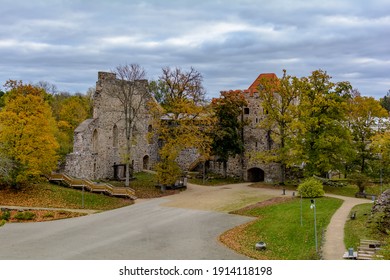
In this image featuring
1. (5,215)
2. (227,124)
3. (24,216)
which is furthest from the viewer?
(227,124)

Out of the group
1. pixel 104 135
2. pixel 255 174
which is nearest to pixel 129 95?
pixel 104 135

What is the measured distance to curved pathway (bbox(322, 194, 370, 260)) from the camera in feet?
56.0

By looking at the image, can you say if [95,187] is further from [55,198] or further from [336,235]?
[336,235]

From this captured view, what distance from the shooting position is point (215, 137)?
4400 centimetres

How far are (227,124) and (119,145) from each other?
11.8 metres

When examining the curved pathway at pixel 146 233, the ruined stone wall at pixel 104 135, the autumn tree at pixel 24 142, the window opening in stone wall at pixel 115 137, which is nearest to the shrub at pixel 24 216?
the curved pathway at pixel 146 233

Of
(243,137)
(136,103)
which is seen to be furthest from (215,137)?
(136,103)

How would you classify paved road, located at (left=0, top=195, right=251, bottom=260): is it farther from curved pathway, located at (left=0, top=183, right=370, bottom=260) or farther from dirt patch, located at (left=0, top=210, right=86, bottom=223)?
dirt patch, located at (left=0, top=210, right=86, bottom=223)

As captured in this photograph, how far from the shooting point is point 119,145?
4338cm

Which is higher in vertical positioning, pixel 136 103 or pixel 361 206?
pixel 136 103

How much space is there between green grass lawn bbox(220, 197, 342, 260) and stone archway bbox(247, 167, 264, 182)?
17773 millimetres

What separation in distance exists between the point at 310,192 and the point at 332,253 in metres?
14.2

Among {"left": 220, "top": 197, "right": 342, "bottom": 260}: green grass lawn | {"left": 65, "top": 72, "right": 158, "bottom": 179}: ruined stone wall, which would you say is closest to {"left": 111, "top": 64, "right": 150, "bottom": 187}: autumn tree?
{"left": 65, "top": 72, "right": 158, "bottom": 179}: ruined stone wall

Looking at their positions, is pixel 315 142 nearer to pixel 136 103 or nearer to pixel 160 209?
pixel 160 209
